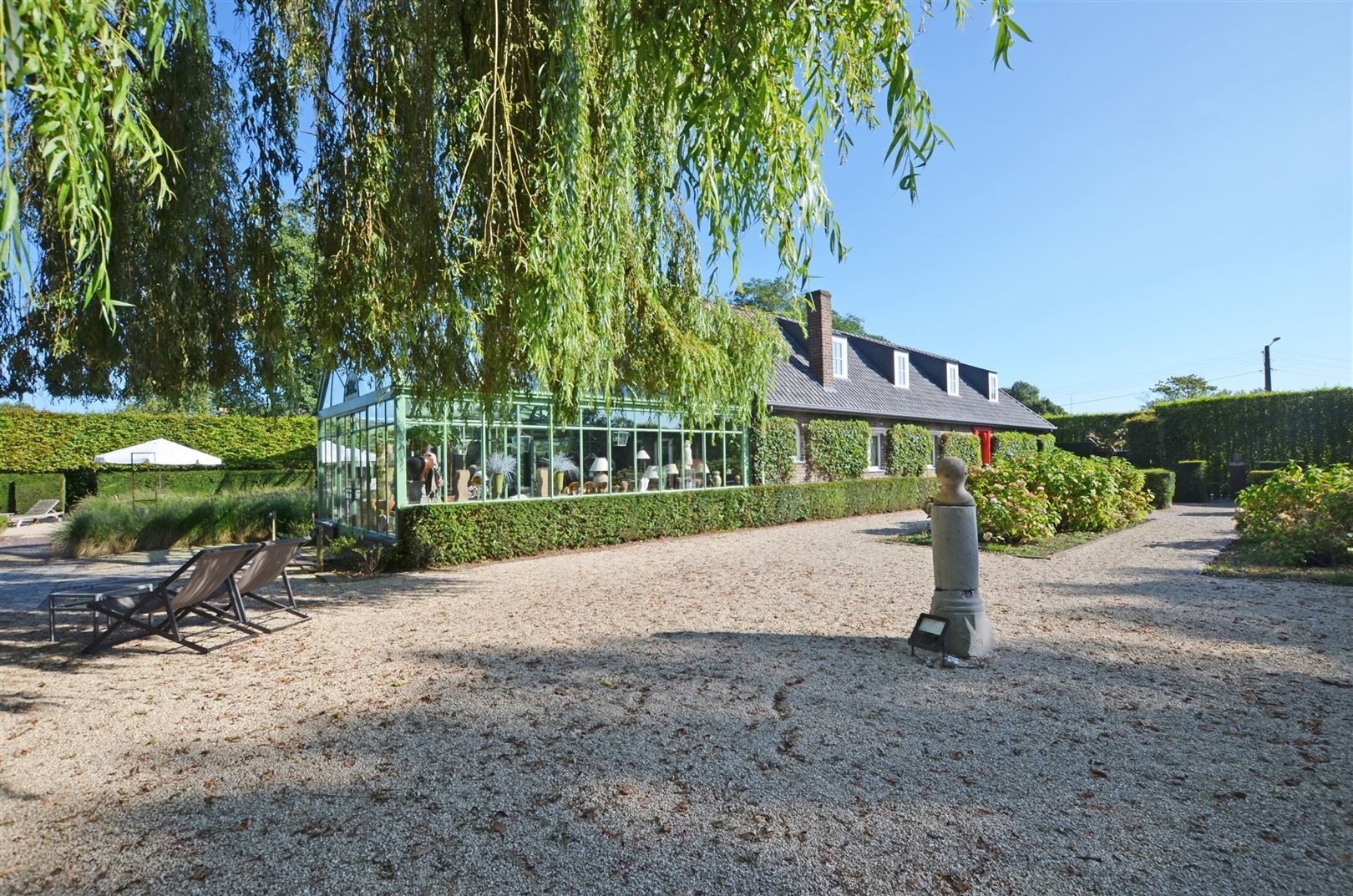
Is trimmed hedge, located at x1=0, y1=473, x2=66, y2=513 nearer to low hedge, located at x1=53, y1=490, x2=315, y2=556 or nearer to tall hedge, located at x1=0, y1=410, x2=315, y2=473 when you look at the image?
tall hedge, located at x1=0, y1=410, x2=315, y2=473

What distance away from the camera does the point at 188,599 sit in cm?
574

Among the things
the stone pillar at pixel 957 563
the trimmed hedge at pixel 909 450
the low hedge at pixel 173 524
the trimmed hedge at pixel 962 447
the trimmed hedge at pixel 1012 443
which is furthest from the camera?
the trimmed hedge at pixel 1012 443

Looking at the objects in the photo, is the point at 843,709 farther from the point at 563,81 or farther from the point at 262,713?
the point at 563,81

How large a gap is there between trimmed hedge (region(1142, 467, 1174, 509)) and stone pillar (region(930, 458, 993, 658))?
17330mm

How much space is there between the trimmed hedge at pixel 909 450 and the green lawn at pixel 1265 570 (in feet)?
40.6

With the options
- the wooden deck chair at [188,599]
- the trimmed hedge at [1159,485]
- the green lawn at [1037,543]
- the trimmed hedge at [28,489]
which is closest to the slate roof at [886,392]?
the green lawn at [1037,543]

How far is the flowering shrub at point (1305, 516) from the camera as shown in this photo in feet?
28.8

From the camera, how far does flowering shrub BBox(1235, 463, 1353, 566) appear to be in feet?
28.8

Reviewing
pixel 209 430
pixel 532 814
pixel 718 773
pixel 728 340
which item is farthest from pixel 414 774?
pixel 209 430

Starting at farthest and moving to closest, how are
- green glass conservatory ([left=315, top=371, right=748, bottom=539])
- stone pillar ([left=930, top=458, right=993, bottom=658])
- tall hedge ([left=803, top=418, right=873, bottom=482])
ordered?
1. tall hedge ([left=803, top=418, right=873, bottom=482])
2. green glass conservatory ([left=315, top=371, right=748, bottom=539])
3. stone pillar ([left=930, top=458, right=993, bottom=658])

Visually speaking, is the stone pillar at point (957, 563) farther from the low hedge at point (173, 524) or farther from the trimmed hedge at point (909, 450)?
the trimmed hedge at point (909, 450)

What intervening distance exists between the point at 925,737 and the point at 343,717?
329cm

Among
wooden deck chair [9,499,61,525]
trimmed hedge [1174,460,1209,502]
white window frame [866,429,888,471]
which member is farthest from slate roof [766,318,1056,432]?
wooden deck chair [9,499,61,525]

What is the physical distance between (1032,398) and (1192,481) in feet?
131
